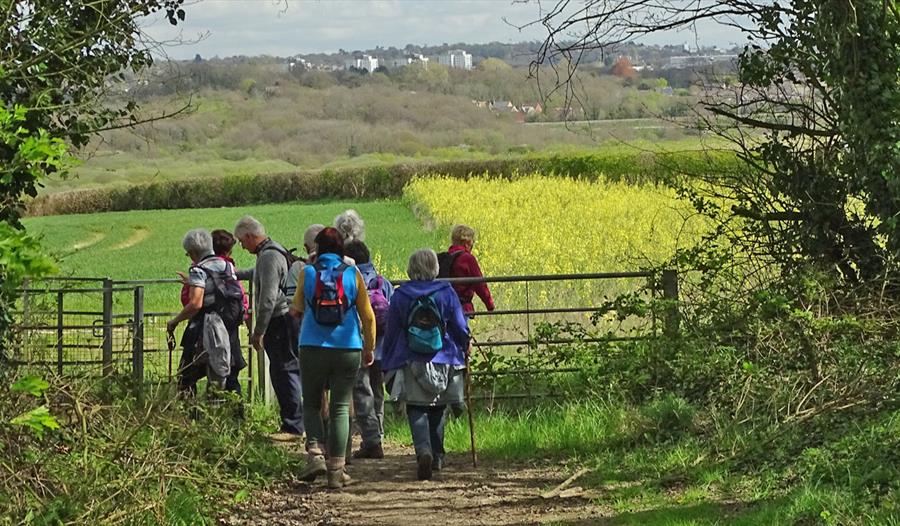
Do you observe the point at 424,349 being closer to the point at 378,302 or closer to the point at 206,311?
the point at 378,302

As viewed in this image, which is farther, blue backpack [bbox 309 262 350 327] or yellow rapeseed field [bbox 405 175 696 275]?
yellow rapeseed field [bbox 405 175 696 275]

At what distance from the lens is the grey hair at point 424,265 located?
9.34 m

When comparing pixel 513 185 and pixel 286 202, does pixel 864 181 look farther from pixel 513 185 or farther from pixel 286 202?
pixel 286 202

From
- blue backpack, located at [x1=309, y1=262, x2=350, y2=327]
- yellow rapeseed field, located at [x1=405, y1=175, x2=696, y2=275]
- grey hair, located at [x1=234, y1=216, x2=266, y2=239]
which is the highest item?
grey hair, located at [x1=234, y1=216, x2=266, y2=239]

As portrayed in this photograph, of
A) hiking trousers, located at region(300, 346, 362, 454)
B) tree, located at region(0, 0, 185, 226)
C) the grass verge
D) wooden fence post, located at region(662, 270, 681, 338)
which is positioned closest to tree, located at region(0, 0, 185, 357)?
tree, located at region(0, 0, 185, 226)

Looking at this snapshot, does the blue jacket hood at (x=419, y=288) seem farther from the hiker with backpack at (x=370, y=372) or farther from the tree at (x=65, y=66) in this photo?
the tree at (x=65, y=66)

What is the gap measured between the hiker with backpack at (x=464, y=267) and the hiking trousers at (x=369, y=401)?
1820 millimetres

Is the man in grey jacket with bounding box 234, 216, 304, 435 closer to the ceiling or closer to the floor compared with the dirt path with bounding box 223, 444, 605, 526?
closer to the ceiling

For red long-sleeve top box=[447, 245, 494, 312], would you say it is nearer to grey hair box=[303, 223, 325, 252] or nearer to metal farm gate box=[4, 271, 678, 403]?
metal farm gate box=[4, 271, 678, 403]

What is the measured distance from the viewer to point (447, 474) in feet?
31.1

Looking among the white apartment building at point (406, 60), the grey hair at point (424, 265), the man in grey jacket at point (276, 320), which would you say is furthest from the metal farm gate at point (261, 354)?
the white apartment building at point (406, 60)

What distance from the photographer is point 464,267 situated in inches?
477

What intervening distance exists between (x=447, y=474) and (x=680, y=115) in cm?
515

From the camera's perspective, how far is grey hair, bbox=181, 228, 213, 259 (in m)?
10.7
